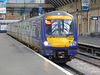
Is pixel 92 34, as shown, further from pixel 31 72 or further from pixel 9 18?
pixel 9 18

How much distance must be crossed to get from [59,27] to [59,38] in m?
0.69

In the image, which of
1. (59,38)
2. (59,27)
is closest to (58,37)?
(59,38)

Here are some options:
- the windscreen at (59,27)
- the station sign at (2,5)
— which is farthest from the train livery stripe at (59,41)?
the station sign at (2,5)

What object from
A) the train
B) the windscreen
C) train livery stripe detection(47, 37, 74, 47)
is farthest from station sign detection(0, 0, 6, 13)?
train livery stripe detection(47, 37, 74, 47)

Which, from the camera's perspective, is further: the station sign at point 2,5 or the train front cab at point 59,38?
the station sign at point 2,5

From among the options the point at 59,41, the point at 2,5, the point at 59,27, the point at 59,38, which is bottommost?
the point at 59,41

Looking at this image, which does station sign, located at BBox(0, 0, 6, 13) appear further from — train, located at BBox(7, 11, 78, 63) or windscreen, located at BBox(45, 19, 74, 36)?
windscreen, located at BBox(45, 19, 74, 36)

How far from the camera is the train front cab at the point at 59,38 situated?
12.7 meters

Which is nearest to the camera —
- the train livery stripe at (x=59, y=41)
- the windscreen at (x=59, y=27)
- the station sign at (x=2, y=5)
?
the train livery stripe at (x=59, y=41)

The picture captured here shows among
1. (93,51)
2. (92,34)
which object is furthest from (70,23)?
(92,34)

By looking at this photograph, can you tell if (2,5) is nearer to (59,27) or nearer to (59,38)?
(59,27)

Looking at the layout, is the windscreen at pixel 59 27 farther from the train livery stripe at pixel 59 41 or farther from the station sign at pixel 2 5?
the station sign at pixel 2 5

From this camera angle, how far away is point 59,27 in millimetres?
13117

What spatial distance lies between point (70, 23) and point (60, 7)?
57351mm
